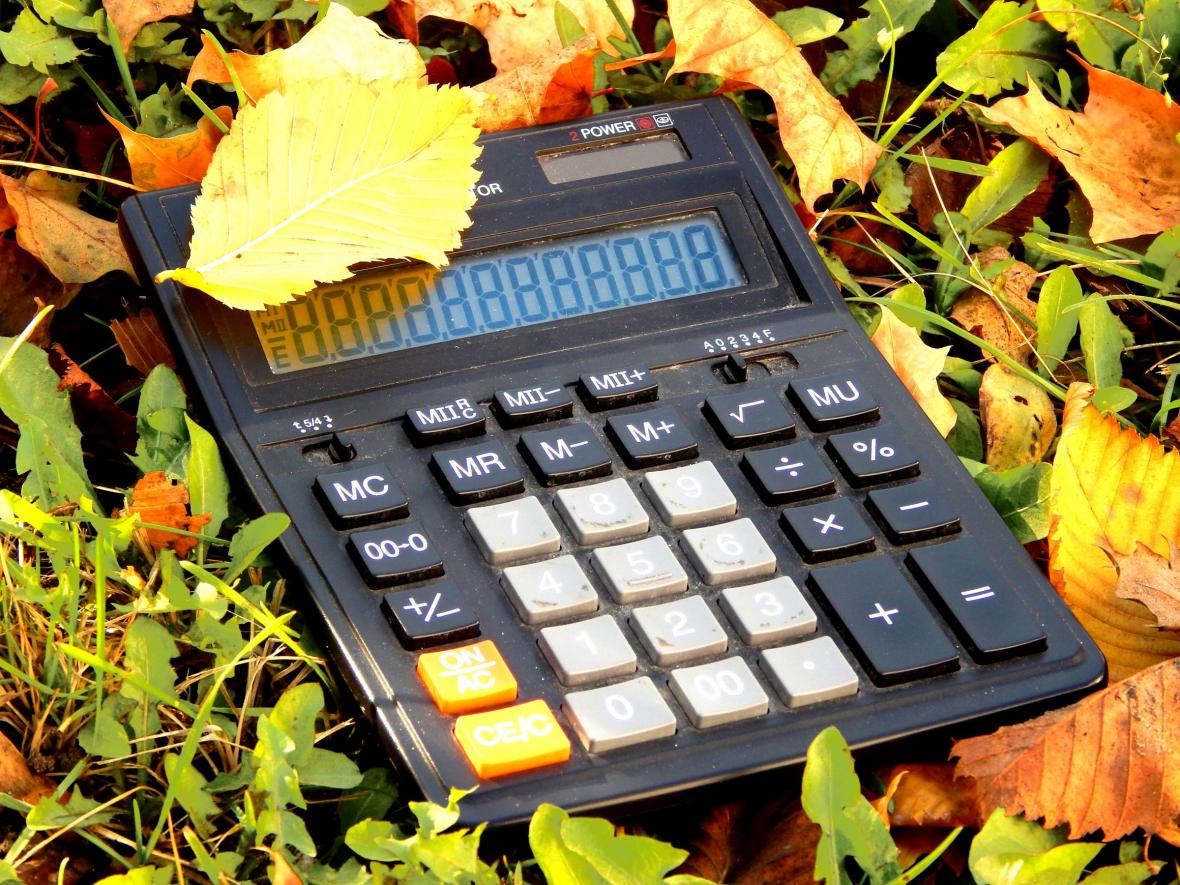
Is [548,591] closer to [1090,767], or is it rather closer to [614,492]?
[614,492]

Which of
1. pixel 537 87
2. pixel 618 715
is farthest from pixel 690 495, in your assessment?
pixel 537 87

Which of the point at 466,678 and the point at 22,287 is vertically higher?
the point at 22,287

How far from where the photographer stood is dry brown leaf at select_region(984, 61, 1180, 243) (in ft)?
6.75

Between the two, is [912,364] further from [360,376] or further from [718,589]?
[360,376]

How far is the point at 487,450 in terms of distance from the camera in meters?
1.56

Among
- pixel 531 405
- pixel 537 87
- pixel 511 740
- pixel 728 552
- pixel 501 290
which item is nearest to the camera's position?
pixel 511 740

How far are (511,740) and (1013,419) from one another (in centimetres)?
83

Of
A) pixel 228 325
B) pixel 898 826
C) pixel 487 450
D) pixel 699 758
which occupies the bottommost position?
pixel 898 826

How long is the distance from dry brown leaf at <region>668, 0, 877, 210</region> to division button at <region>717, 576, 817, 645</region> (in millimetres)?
694

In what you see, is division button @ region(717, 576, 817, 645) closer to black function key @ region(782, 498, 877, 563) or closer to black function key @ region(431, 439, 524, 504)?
black function key @ region(782, 498, 877, 563)

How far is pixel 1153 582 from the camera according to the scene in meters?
1.55

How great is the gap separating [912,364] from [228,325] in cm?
80

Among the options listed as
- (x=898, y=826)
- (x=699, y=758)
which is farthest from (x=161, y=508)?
(x=898, y=826)

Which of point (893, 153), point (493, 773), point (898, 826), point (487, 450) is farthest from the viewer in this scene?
point (893, 153)
